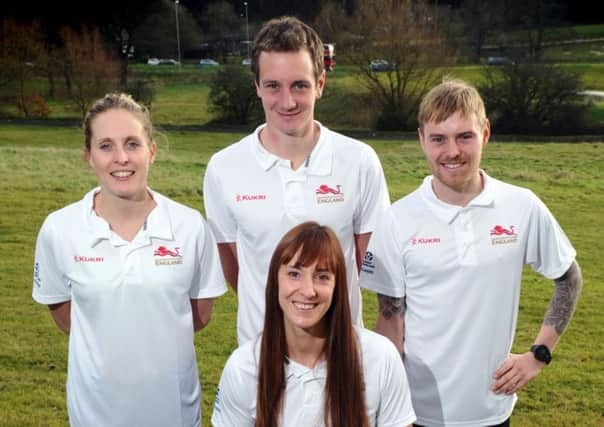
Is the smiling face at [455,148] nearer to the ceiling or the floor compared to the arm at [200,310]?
nearer to the ceiling

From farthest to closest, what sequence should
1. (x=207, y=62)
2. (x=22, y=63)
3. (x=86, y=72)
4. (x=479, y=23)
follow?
(x=207, y=62) → (x=479, y=23) → (x=22, y=63) → (x=86, y=72)

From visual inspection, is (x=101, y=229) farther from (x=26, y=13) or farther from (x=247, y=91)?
(x=26, y=13)

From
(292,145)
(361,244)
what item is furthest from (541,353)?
(292,145)

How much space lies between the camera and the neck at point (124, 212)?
3.59 meters

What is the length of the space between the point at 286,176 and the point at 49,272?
4.05ft

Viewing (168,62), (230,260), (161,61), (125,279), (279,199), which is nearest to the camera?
(125,279)

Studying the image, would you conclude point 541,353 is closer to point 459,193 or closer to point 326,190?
point 459,193

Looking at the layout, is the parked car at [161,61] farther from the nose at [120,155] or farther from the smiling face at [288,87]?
the nose at [120,155]

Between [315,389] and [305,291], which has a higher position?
[305,291]

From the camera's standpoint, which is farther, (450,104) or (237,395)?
(450,104)

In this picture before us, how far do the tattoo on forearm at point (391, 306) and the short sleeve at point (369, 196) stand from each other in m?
0.42

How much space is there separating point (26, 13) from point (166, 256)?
46.7 m

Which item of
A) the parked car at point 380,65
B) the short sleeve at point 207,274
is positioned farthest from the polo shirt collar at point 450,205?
the parked car at point 380,65

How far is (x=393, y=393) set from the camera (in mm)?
3254
